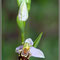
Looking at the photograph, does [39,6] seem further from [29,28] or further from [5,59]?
[5,59]

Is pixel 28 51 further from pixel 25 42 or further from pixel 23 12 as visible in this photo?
pixel 23 12

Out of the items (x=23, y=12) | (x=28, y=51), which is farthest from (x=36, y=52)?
(x=23, y=12)

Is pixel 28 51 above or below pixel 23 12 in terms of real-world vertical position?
below

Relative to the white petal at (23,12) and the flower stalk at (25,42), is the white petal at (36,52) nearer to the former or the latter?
the flower stalk at (25,42)

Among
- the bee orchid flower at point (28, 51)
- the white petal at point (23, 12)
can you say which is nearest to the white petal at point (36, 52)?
the bee orchid flower at point (28, 51)
